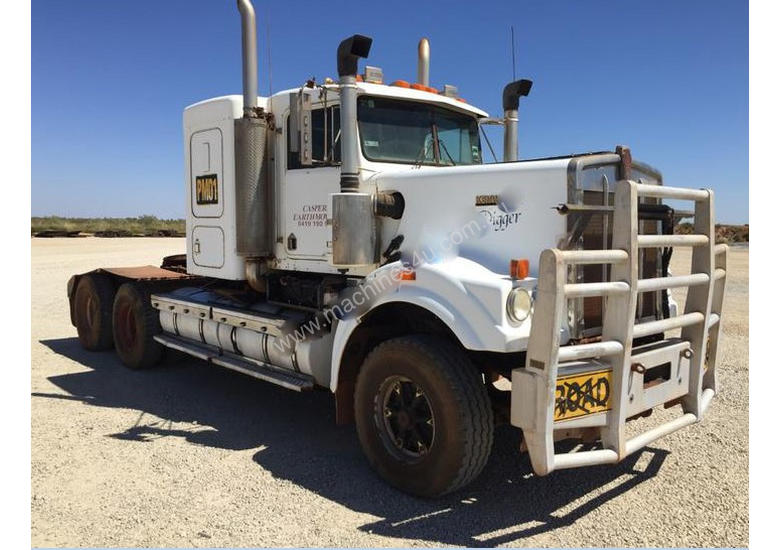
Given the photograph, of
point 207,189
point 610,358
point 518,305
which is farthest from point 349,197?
point 207,189

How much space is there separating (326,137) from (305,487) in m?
2.70

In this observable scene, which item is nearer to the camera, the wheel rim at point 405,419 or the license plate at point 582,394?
the license plate at point 582,394

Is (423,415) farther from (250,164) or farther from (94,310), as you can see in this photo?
(94,310)

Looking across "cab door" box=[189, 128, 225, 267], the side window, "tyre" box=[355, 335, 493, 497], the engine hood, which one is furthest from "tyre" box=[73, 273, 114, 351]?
"tyre" box=[355, 335, 493, 497]

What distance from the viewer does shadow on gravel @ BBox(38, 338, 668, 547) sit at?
3.76m

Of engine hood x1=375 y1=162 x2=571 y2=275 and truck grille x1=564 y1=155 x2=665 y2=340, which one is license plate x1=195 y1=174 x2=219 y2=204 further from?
truck grille x1=564 y1=155 x2=665 y2=340

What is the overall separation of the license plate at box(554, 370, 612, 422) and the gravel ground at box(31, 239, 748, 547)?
0.73 m

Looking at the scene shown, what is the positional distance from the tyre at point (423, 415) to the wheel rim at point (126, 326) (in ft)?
14.4

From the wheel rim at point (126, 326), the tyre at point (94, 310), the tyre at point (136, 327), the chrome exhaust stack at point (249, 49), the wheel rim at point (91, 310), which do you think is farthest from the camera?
the wheel rim at point (91, 310)

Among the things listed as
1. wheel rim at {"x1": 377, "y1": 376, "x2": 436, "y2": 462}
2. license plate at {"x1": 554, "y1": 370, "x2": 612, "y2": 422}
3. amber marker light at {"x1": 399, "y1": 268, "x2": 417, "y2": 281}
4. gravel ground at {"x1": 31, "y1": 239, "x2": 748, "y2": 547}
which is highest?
amber marker light at {"x1": 399, "y1": 268, "x2": 417, "y2": 281}

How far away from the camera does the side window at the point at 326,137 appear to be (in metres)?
5.13

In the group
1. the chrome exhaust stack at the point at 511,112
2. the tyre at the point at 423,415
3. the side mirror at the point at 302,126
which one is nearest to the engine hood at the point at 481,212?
the side mirror at the point at 302,126

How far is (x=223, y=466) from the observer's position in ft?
14.9

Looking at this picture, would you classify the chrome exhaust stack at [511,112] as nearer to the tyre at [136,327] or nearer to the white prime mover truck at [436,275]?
the white prime mover truck at [436,275]
